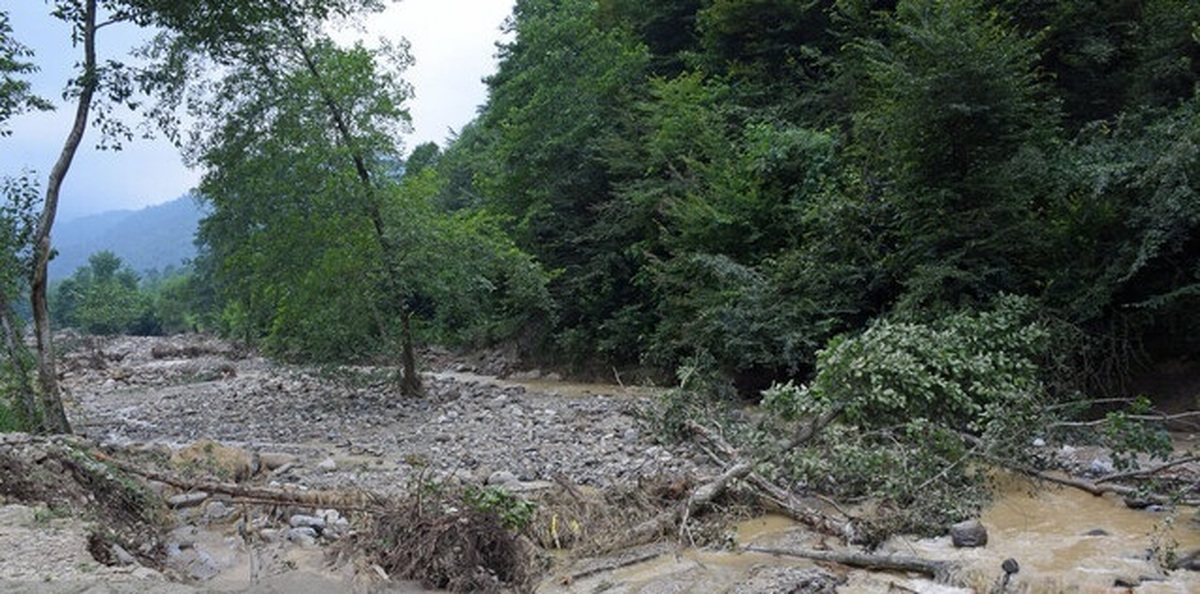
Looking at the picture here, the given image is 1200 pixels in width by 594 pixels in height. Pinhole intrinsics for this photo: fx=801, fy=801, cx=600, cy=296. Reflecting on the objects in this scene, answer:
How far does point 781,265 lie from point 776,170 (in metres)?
2.67

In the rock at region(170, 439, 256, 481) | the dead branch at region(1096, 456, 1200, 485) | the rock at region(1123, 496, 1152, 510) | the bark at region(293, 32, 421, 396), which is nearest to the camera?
the dead branch at region(1096, 456, 1200, 485)

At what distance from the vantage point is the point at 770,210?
1459 centimetres

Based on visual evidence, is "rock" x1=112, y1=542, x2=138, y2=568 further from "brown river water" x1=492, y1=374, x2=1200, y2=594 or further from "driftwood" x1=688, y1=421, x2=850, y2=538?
"driftwood" x1=688, y1=421, x2=850, y2=538

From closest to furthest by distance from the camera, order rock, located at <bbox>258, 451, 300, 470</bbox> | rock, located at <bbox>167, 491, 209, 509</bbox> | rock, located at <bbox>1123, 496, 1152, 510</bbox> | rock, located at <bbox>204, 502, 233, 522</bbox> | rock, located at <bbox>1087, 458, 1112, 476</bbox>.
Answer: rock, located at <bbox>1123, 496, 1152, 510</bbox> → rock, located at <bbox>204, 502, 233, 522</bbox> → rock, located at <bbox>167, 491, 209, 509</bbox> → rock, located at <bbox>1087, 458, 1112, 476</bbox> → rock, located at <bbox>258, 451, 300, 470</bbox>

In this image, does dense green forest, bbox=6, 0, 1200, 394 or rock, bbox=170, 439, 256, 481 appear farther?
dense green forest, bbox=6, 0, 1200, 394

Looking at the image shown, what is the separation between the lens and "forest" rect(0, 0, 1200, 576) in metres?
8.91

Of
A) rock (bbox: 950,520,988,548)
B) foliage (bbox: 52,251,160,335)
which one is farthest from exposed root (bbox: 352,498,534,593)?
foliage (bbox: 52,251,160,335)

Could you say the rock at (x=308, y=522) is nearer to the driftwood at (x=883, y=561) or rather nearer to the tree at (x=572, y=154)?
the driftwood at (x=883, y=561)

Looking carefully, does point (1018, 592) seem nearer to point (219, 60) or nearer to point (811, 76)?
point (219, 60)

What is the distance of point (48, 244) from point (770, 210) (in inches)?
437

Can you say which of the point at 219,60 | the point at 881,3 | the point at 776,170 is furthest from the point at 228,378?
the point at 881,3

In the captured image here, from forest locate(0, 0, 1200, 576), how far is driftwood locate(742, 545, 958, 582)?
3.27ft

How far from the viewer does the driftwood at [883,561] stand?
565cm

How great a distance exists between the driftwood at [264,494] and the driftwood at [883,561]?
3627mm
